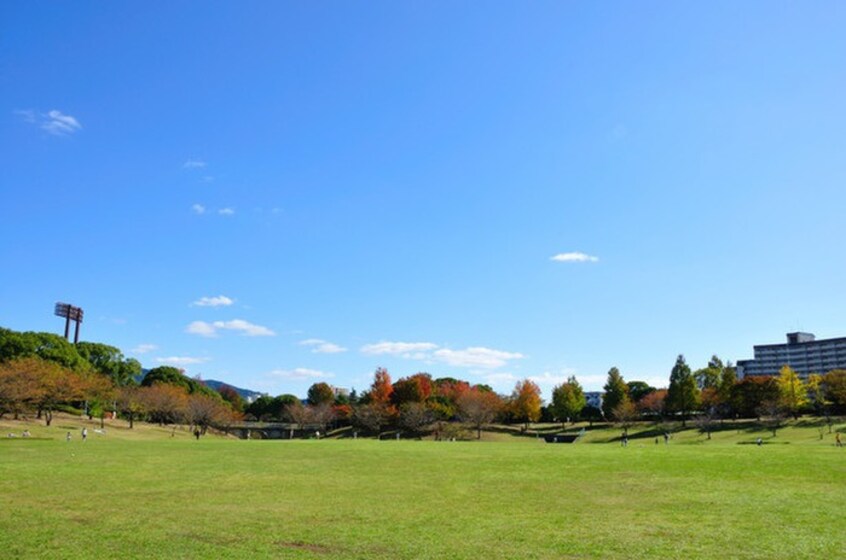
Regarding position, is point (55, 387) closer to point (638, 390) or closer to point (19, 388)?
point (19, 388)

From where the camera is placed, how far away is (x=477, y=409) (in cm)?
9419

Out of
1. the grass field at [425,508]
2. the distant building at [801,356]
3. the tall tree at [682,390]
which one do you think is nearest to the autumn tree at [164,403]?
the grass field at [425,508]

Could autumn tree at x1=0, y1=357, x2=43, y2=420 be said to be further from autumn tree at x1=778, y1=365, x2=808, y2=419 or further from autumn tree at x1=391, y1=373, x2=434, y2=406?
autumn tree at x1=778, y1=365, x2=808, y2=419

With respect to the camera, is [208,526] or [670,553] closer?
[670,553]

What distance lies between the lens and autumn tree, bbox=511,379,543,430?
10394 centimetres

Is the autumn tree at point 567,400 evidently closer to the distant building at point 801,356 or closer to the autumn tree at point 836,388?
the autumn tree at point 836,388

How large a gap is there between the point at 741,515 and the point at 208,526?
14113 mm

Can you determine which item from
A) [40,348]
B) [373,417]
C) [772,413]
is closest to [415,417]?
[373,417]

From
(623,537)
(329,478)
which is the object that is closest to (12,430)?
(329,478)

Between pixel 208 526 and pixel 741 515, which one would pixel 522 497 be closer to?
pixel 741 515

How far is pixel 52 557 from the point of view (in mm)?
11953

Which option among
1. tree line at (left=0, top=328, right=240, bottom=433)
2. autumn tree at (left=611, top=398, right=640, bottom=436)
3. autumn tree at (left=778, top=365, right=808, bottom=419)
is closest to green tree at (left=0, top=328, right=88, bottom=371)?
tree line at (left=0, top=328, right=240, bottom=433)

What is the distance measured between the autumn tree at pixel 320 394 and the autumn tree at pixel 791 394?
89559mm

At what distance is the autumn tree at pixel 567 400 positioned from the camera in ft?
334
